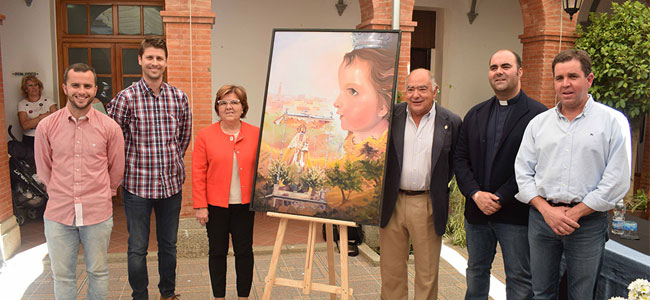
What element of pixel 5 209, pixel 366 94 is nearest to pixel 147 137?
pixel 366 94

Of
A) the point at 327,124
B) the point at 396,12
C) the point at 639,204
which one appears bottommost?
the point at 639,204

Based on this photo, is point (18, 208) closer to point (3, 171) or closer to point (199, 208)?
point (3, 171)

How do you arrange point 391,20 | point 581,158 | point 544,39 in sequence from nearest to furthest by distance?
point 581,158, point 391,20, point 544,39

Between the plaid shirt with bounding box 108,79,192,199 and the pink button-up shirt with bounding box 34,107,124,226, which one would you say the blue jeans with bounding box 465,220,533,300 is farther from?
the pink button-up shirt with bounding box 34,107,124,226

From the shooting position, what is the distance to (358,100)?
338 centimetres

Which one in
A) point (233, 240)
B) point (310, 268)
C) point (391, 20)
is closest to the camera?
point (310, 268)

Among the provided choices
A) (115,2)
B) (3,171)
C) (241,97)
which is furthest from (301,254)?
(115,2)

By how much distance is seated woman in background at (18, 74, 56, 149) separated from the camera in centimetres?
677

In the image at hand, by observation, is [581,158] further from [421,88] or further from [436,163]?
[421,88]

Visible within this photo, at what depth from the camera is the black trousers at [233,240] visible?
3.64 m

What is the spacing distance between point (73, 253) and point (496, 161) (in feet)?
9.36

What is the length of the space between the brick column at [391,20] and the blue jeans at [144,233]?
3.36 meters

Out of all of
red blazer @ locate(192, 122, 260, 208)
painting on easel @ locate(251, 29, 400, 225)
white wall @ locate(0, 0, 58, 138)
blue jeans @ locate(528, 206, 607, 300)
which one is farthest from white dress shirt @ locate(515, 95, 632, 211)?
white wall @ locate(0, 0, 58, 138)

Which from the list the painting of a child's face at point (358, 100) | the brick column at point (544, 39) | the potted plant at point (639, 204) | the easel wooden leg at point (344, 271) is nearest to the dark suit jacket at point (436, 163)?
the painting of a child's face at point (358, 100)
